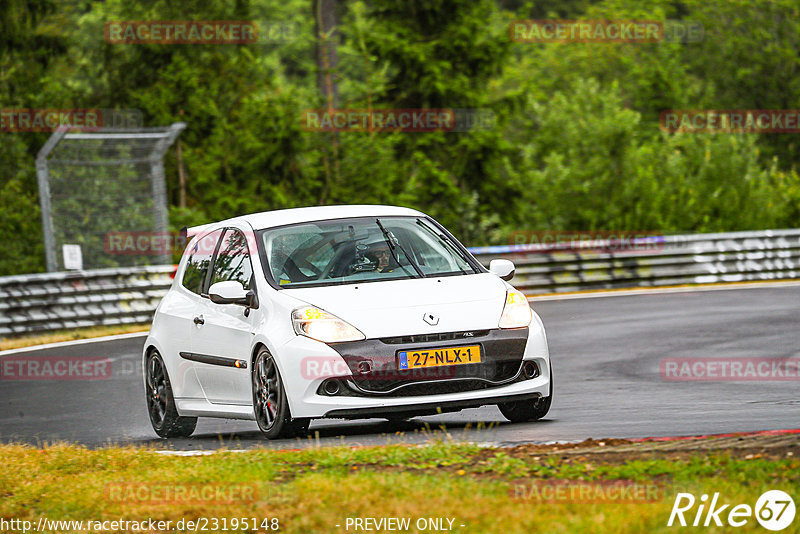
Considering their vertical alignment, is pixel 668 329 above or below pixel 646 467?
below

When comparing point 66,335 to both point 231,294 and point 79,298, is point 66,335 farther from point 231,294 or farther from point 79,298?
point 231,294

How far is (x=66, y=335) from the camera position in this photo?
1964 centimetres

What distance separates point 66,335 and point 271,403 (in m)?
11.1

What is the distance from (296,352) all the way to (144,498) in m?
2.06

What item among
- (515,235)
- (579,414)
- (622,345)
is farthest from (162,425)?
(515,235)

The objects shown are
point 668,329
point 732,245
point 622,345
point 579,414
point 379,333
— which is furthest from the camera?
point 732,245

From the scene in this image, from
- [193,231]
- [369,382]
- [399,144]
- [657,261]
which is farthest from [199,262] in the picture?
[399,144]

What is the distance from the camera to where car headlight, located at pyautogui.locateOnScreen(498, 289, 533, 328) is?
30.1 feet

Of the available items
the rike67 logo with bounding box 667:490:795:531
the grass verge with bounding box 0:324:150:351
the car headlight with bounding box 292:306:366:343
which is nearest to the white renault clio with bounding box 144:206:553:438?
the car headlight with bounding box 292:306:366:343

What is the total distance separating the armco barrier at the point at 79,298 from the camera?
19516 mm

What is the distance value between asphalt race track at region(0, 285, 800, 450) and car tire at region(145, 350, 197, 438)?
0.45ft

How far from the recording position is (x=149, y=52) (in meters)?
32.7

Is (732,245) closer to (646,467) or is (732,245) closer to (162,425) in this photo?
(162,425)

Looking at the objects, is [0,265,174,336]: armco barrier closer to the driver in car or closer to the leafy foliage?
the leafy foliage
